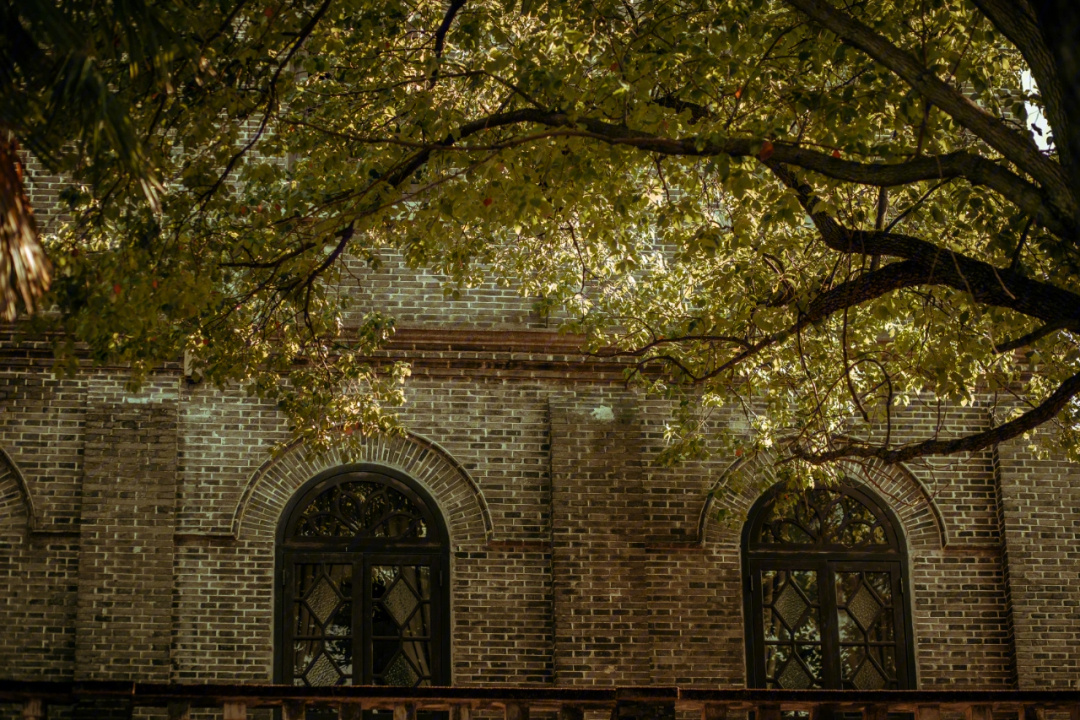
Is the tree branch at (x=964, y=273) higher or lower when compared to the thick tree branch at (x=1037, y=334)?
higher

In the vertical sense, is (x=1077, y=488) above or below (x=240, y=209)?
below

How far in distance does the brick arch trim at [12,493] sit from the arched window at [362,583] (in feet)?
7.71

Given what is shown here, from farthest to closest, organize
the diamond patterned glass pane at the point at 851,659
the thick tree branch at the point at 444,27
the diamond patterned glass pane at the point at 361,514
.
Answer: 1. the diamond patterned glass pane at the point at 851,659
2. the diamond patterned glass pane at the point at 361,514
3. the thick tree branch at the point at 444,27

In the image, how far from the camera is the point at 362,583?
41.7 feet

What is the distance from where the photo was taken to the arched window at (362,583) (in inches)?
492

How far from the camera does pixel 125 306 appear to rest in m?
8.19

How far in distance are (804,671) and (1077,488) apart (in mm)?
3460

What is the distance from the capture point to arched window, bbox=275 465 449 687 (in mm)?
12508

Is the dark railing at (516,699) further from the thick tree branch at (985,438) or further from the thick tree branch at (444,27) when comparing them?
the thick tree branch at (444,27)

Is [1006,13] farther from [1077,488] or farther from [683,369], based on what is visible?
[1077,488]

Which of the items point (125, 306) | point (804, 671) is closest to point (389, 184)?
point (125, 306)

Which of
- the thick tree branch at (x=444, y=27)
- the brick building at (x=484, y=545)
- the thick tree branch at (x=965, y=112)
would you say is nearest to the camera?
the thick tree branch at (x=965, y=112)

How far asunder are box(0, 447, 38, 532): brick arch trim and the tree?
10.9ft

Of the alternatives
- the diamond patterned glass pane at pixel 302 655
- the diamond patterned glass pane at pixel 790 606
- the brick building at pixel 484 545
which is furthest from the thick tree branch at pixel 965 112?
the diamond patterned glass pane at pixel 302 655
